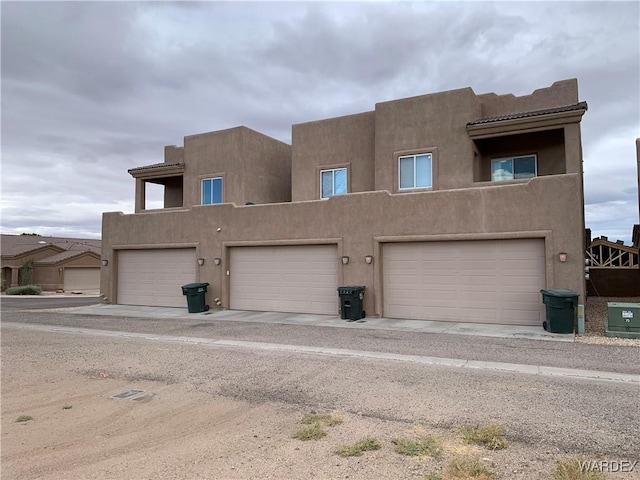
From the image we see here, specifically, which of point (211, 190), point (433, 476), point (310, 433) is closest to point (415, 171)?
point (211, 190)

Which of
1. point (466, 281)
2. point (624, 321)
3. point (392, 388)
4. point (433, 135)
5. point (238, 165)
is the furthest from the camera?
point (238, 165)

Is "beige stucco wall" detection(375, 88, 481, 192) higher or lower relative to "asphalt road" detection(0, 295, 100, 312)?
higher

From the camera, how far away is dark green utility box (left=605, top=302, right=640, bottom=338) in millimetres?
10828

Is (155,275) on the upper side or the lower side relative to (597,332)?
upper

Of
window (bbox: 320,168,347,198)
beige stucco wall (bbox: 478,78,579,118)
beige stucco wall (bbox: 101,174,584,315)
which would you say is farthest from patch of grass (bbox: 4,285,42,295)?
beige stucco wall (bbox: 478,78,579,118)

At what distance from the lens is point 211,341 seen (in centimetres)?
1118

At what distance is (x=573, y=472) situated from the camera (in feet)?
12.9

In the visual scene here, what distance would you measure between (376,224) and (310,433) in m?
10.5

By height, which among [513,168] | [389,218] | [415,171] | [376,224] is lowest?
[376,224]

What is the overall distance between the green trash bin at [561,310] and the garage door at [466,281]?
111 cm

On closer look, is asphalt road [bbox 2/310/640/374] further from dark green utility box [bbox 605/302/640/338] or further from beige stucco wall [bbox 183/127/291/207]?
beige stucco wall [bbox 183/127/291/207]

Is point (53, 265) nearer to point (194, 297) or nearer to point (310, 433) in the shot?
point (194, 297)

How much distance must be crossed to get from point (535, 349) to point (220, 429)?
7.36 metres

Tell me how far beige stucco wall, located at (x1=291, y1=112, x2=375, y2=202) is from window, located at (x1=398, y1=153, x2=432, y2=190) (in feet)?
4.97
